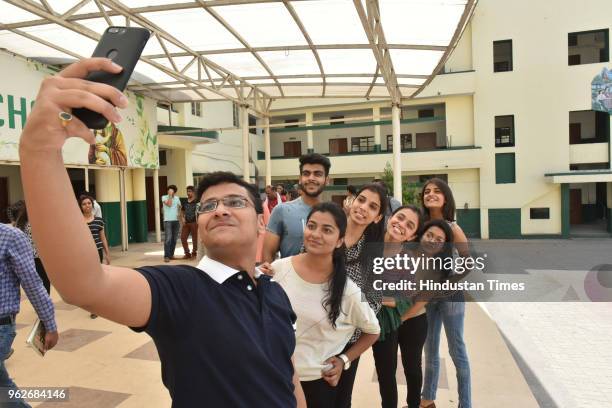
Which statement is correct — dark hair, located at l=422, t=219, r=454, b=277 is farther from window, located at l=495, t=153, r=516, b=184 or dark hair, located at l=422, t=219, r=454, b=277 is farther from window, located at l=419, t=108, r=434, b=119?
window, located at l=419, t=108, r=434, b=119

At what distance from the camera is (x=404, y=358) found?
9.61ft

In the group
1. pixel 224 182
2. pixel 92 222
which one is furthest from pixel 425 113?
pixel 224 182

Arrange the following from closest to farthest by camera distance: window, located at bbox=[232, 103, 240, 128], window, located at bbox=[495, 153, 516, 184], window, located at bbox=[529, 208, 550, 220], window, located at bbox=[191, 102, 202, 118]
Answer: window, located at bbox=[191, 102, 202, 118]
window, located at bbox=[529, 208, 550, 220]
window, located at bbox=[495, 153, 516, 184]
window, located at bbox=[232, 103, 240, 128]

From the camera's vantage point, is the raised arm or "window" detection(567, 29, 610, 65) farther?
"window" detection(567, 29, 610, 65)

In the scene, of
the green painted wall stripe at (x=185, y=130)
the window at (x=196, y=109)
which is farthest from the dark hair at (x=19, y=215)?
the window at (x=196, y=109)

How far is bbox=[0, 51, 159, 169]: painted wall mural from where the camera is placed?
24.7 ft

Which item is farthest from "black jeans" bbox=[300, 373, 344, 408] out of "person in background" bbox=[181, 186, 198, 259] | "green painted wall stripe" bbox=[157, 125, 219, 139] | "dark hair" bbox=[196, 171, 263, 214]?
"green painted wall stripe" bbox=[157, 125, 219, 139]

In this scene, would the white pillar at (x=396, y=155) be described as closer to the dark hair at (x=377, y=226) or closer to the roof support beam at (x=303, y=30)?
the roof support beam at (x=303, y=30)

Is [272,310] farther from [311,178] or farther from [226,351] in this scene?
[311,178]

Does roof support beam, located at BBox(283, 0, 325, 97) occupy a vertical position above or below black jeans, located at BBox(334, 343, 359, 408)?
above

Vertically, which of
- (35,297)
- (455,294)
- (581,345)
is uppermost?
(35,297)

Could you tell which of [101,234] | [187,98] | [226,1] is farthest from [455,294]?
[187,98]

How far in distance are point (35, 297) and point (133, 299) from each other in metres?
1.94

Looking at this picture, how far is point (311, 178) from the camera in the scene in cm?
301
